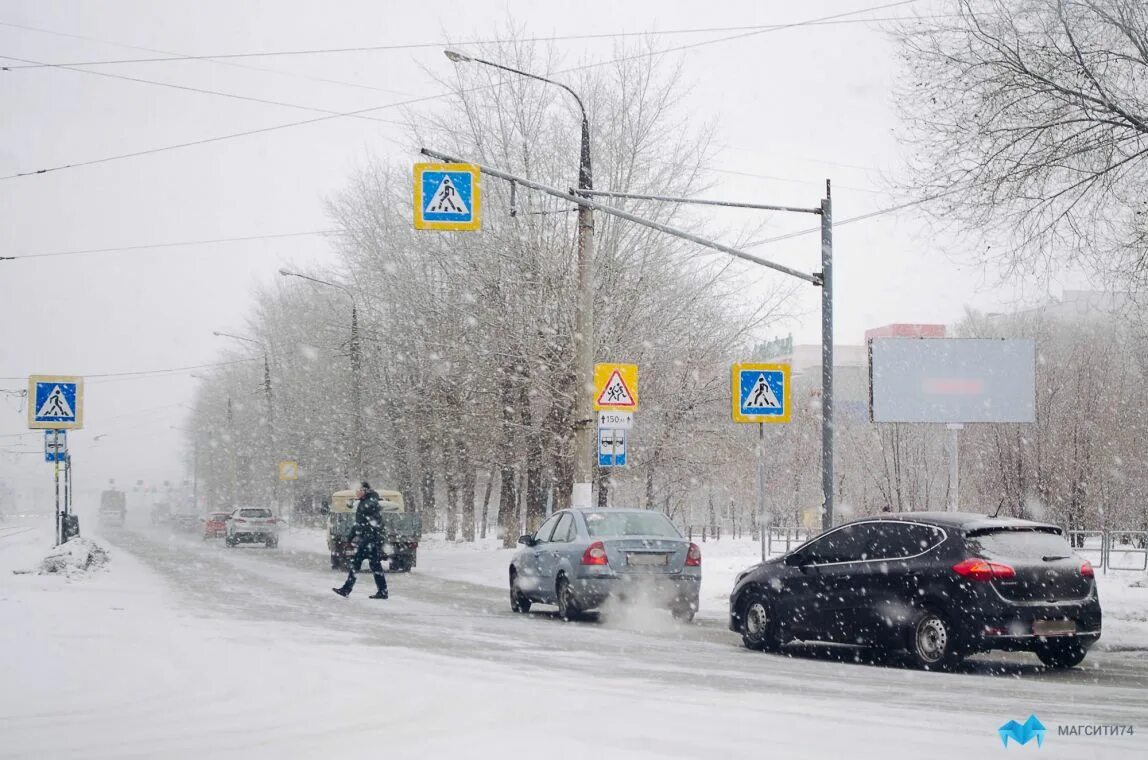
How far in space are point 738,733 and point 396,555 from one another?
917 inches

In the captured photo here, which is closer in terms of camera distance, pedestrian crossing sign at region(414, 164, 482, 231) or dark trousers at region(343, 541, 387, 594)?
pedestrian crossing sign at region(414, 164, 482, 231)

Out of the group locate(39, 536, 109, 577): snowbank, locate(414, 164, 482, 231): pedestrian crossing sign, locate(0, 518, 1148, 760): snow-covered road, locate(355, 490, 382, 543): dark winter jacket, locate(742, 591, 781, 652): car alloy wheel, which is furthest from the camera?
locate(39, 536, 109, 577): snowbank

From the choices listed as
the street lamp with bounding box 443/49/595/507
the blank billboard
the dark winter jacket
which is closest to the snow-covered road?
the dark winter jacket

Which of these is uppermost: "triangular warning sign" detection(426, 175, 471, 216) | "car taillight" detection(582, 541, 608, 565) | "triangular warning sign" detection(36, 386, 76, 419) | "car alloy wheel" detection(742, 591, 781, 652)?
"triangular warning sign" detection(426, 175, 471, 216)

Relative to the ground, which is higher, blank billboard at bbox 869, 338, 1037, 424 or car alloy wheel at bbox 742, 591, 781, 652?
blank billboard at bbox 869, 338, 1037, 424

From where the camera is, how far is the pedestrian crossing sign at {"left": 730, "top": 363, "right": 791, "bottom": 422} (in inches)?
795

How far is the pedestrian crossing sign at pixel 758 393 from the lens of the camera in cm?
2019

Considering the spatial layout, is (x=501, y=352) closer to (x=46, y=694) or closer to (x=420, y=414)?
(x=420, y=414)

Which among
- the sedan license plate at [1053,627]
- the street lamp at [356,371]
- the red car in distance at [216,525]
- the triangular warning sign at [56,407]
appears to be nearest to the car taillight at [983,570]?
the sedan license plate at [1053,627]

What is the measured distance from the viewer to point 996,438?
4125cm

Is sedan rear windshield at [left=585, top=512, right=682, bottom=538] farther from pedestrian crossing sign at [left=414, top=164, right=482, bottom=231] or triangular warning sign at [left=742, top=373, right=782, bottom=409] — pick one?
pedestrian crossing sign at [left=414, top=164, right=482, bottom=231]

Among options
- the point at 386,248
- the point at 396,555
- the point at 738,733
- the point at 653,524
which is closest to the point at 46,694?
the point at 738,733

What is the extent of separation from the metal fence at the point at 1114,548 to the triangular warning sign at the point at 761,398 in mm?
11344

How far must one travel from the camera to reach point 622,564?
645 inches
